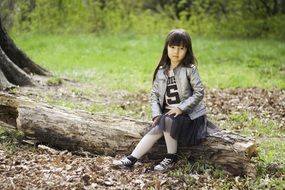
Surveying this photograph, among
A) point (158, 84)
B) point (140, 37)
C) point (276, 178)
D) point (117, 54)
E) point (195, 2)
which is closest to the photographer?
point (276, 178)

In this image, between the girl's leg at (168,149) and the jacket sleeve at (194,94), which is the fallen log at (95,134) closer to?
the girl's leg at (168,149)

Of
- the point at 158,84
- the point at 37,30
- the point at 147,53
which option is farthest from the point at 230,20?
the point at 158,84

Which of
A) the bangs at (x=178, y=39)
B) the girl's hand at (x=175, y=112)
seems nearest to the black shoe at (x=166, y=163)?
the girl's hand at (x=175, y=112)

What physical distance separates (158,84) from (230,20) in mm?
18802

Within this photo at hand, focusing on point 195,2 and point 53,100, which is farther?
point 195,2

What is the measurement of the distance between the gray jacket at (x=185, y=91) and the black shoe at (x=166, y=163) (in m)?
0.53

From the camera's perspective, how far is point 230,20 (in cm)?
2495

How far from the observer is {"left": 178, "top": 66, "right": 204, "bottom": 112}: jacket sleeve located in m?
6.50

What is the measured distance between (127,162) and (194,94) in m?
1.16

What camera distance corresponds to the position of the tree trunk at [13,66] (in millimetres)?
11219

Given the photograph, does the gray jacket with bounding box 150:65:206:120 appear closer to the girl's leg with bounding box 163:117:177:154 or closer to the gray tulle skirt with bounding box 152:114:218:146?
the gray tulle skirt with bounding box 152:114:218:146

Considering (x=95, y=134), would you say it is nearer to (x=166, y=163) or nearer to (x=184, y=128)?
(x=166, y=163)

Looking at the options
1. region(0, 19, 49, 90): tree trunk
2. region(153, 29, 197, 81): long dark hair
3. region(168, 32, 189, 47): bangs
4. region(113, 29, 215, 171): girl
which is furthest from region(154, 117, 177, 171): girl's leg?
region(0, 19, 49, 90): tree trunk

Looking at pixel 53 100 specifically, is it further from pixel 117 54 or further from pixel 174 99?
pixel 117 54
